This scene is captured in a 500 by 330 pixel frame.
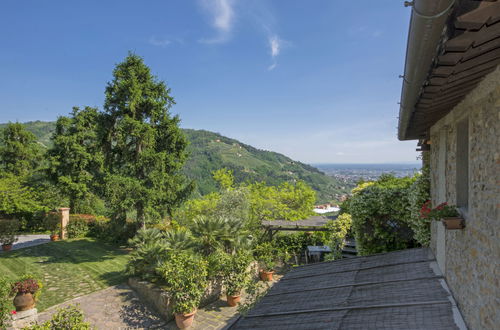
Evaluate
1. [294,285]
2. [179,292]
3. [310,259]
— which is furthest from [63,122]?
[294,285]

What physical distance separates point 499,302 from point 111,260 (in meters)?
15.4

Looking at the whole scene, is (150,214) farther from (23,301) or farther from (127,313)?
(23,301)

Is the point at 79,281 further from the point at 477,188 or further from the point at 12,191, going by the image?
the point at 477,188

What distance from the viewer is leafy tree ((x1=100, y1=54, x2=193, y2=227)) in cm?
1439

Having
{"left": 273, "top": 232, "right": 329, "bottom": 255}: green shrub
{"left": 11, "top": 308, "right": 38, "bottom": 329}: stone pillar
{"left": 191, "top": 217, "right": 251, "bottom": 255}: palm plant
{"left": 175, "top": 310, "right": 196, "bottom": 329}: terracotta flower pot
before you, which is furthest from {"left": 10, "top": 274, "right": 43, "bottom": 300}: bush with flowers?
{"left": 273, "top": 232, "right": 329, "bottom": 255}: green shrub

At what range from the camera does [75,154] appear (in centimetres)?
1864

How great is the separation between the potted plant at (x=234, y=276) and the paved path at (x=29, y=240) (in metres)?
13.4

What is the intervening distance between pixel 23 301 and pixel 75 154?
1321 cm

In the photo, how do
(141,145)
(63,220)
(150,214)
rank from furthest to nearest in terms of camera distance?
(63,220)
(141,145)
(150,214)

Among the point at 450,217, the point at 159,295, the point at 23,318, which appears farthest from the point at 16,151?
the point at 450,217

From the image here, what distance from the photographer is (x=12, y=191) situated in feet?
48.6

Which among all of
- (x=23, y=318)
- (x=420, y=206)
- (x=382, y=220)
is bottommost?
(x=23, y=318)

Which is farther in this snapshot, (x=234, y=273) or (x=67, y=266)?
(x=67, y=266)

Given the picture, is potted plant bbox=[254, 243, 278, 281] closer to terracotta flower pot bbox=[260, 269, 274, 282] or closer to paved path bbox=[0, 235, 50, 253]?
terracotta flower pot bbox=[260, 269, 274, 282]
